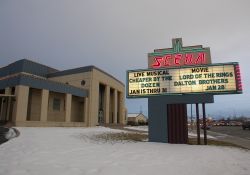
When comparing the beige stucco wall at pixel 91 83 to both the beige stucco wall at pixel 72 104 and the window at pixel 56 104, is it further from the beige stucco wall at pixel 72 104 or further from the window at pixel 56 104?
the window at pixel 56 104

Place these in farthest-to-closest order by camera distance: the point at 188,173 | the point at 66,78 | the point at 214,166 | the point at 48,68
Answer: the point at 48,68
the point at 66,78
the point at 214,166
the point at 188,173

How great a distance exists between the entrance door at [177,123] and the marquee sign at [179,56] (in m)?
3.20

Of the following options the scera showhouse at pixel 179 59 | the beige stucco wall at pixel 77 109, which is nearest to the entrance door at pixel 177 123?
the scera showhouse at pixel 179 59

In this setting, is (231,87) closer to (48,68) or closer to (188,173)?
(188,173)

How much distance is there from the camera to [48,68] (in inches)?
1745

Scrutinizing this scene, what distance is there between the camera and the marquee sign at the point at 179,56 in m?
15.7

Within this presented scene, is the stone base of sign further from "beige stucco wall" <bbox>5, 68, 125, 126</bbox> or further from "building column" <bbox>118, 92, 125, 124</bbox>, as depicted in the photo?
"building column" <bbox>118, 92, 125, 124</bbox>

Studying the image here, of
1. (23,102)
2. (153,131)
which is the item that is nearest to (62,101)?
(23,102)

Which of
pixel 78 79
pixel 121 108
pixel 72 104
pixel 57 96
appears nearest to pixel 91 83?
pixel 78 79

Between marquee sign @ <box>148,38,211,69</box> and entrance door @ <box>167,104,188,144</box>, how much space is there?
3199mm

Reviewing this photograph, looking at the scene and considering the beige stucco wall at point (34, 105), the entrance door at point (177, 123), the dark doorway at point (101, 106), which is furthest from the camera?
the dark doorway at point (101, 106)

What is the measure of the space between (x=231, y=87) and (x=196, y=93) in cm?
224

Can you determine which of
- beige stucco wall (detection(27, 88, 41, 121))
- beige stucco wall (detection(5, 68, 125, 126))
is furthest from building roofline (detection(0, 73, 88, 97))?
beige stucco wall (detection(27, 88, 41, 121))

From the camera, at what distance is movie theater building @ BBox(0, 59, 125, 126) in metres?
28.8
